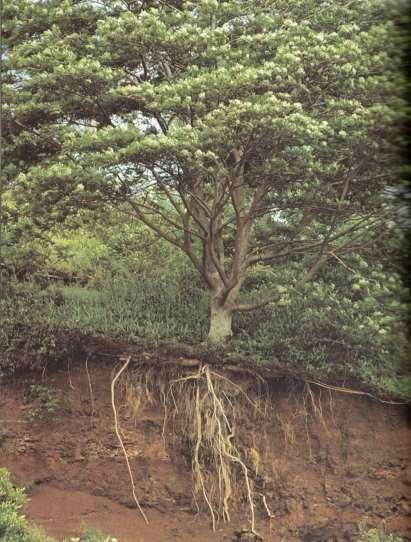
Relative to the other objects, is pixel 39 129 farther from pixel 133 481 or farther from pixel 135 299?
pixel 133 481

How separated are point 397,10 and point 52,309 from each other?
3.99 metres

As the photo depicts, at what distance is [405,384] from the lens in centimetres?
664

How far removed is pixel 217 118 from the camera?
621 centimetres

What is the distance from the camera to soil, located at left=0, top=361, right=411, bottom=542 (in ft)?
21.6

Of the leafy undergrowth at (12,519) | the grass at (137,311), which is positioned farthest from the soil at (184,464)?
the leafy undergrowth at (12,519)

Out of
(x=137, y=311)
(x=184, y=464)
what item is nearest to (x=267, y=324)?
(x=137, y=311)

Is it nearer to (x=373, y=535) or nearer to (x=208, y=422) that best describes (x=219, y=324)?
(x=208, y=422)

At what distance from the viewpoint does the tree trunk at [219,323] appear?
22.9ft

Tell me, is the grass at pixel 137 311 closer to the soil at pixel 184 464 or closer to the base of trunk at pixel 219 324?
the base of trunk at pixel 219 324

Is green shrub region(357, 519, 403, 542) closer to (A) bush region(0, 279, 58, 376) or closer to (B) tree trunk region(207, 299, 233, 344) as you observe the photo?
(B) tree trunk region(207, 299, 233, 344)

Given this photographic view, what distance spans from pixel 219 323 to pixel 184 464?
1310 millimetres

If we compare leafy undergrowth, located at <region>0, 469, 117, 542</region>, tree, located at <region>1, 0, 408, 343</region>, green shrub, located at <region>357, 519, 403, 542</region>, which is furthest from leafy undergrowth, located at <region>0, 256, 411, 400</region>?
leafy undergrowth, located at <region>0, 469, 117, 542</region>

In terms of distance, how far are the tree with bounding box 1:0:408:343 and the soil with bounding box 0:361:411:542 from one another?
1.12m

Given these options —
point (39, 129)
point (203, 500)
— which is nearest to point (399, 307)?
point (203, 500)
